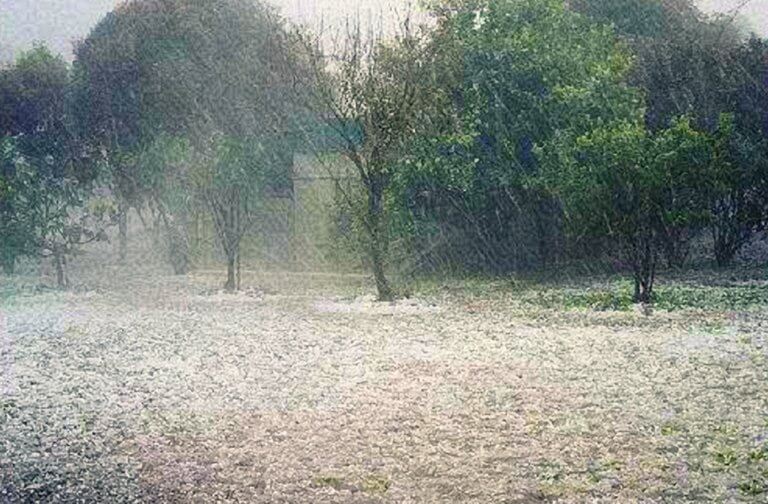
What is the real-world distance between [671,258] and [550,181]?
11.4 feet

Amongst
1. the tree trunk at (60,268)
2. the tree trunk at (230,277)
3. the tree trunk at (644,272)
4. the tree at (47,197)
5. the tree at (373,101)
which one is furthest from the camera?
the tree at (47,197)

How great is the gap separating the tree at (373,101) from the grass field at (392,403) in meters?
2.48

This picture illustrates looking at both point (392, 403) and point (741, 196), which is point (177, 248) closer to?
point (741, 196)

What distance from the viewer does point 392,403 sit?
675 centimetres

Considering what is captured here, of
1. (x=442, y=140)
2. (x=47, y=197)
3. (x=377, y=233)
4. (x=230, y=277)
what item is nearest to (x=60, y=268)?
(x=47, y=197)

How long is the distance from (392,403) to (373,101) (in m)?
7.92

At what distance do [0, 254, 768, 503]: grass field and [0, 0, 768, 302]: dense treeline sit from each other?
2.64 metres

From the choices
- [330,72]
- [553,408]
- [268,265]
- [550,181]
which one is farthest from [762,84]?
[553,408]

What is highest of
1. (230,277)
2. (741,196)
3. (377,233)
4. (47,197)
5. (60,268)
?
(741,196)

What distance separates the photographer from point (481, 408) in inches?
257

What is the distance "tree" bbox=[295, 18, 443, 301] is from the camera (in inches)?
544

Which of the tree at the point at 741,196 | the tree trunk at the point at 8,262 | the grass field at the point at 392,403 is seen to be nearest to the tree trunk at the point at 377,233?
the grass field at the point at 392,403

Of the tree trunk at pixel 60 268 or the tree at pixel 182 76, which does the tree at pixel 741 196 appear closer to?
the tree at pixel 182 76

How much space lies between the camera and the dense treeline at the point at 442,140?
13969mm
